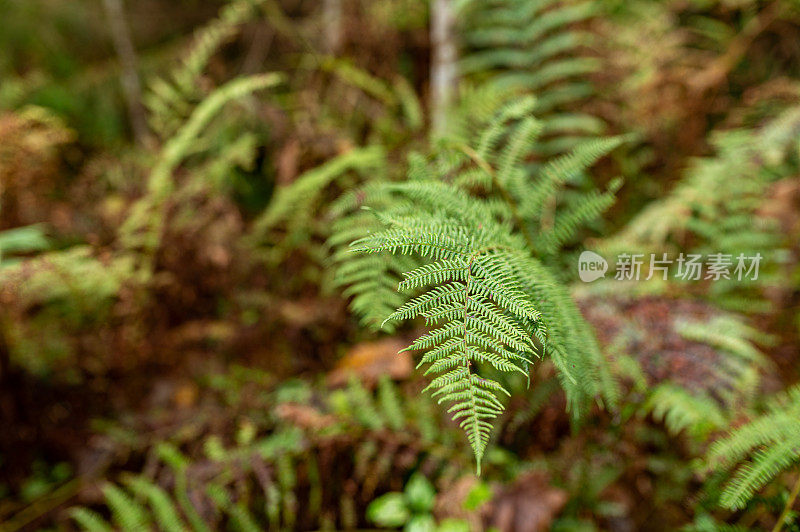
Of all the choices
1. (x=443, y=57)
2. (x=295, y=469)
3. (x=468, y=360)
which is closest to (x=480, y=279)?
(x=468, y=360)

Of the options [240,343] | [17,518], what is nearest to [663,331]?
[240,343]

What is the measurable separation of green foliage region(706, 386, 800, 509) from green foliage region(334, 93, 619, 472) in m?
0.28

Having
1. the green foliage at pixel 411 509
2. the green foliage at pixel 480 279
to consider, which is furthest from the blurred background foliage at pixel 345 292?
the green foliage at pixel 480 279

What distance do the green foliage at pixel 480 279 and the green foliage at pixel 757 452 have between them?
28cm

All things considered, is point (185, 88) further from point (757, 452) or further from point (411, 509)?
point (757, 452)

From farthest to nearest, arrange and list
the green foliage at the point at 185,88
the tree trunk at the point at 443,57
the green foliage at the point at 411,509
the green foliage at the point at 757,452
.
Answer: the tree trunk at the point at 443,57, the green foliage at the point at 185,88, the green foliage at the point at 411,509, the green foliage at the point at 757,452

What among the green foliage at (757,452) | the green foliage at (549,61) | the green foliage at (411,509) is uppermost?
the green foliage at (549,61)

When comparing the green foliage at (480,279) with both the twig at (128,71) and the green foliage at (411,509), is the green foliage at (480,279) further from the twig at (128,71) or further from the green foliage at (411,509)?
the twig at (128,71)

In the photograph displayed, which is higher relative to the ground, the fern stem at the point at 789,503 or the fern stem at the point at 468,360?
the fern stem at the point at 468,360

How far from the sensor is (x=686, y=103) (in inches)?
101

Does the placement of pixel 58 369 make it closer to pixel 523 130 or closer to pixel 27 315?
pixel 27 315

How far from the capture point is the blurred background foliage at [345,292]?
4.73 ft

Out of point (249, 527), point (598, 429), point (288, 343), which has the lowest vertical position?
point (249, 527)

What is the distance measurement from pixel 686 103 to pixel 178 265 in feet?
8.58
